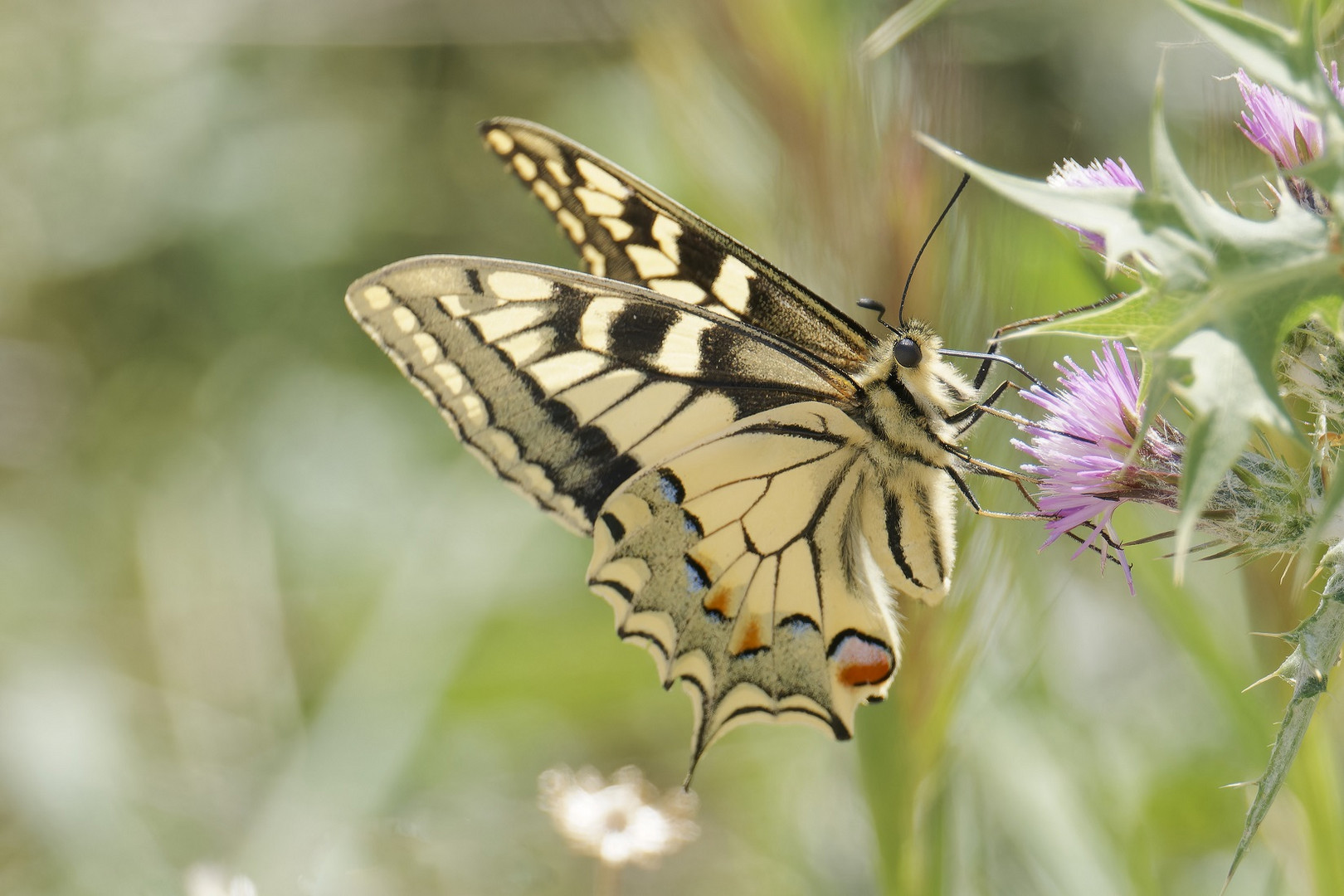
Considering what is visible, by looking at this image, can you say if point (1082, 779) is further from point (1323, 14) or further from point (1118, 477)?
point (1323, 14)

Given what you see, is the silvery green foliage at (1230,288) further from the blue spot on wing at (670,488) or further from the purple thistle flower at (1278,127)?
the blue spot on wing at (670,488)

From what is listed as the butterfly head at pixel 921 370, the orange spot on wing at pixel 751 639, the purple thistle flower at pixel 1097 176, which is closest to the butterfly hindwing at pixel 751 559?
the orange spot on wing at pixel 751 639

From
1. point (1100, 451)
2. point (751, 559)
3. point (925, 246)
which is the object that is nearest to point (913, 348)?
point (925, 246)

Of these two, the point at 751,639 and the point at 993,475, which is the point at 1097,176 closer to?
the point at 993,475

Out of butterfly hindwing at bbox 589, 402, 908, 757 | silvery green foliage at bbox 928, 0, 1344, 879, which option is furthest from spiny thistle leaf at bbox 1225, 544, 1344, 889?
butterfly hindwing at bbox 589, 402, 908, 757

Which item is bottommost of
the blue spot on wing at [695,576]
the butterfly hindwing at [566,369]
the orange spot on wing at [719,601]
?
the orange spot on wing at [719,601]

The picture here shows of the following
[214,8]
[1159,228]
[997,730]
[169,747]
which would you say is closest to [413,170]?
[214,8]
